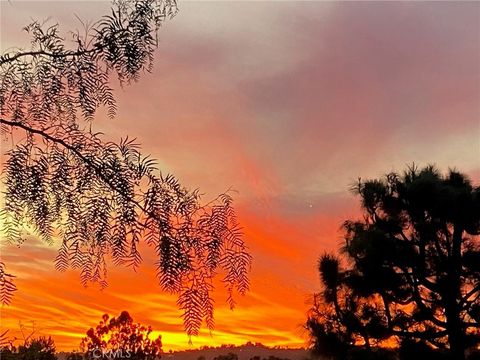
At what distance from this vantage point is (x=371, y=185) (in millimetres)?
14133

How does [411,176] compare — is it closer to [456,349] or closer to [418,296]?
[418,296]

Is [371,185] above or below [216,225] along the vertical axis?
above

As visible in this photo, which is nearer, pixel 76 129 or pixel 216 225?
pixel 216 225

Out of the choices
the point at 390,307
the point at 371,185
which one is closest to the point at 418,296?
the point at 390,307

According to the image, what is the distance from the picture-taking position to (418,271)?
12898mm

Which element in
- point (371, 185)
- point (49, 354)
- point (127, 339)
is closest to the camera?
point (49, 354)

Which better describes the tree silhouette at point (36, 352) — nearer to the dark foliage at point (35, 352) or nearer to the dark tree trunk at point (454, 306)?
the dark foliage at point (35, 352)

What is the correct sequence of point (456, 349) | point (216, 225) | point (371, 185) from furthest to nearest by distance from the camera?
point (371, 185) → point (456, 349) → point (216, 225)

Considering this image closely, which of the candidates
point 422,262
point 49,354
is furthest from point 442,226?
point 49,354

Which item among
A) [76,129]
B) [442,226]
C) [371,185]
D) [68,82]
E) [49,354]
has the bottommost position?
[49,354]

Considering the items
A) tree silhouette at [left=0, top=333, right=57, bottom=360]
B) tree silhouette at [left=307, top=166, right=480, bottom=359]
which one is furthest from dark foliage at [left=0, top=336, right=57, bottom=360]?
tree silhouette at [left=307, top=166, right=480, bottom=359]

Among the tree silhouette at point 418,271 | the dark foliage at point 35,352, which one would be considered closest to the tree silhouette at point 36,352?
the dark foliage at point 35,352

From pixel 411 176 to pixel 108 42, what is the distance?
1264 centimetres

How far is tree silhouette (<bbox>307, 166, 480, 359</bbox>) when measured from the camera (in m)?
12.9
